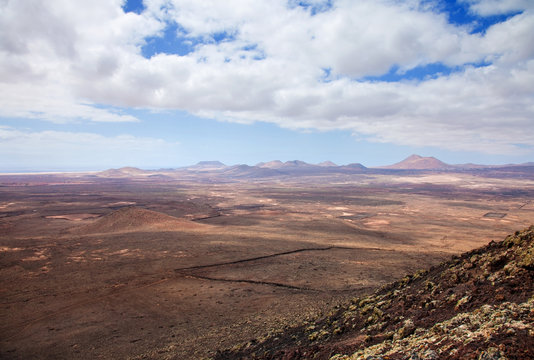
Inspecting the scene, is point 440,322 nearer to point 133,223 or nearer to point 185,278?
point 185,278

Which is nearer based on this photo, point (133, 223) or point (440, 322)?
point (440, 322)

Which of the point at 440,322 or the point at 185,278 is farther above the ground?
the point at 440,322

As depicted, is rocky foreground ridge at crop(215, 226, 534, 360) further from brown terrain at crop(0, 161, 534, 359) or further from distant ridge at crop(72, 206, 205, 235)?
distant ridge at crop(72, 206, 205, 235)

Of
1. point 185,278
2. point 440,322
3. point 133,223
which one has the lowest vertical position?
point 185,278

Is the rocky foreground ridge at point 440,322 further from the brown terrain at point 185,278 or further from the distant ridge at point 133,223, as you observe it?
the distant ridge at point 133,223

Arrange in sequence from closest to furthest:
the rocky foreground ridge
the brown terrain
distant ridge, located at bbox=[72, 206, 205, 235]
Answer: the rocky foreground ridge
the brown terrain
distant ridge, located at bbox=[72, 206, 205, 235]

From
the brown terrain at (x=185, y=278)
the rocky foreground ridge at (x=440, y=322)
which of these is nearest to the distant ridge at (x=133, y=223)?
the brown terrain at (x=185, y=278)

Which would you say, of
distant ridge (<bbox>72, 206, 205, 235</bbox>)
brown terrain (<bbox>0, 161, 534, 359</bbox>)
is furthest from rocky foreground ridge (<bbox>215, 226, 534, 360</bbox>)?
distant ridge (<bbox>72, 206, 205, 235</bbox>)

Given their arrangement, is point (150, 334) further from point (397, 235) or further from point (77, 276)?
point (397, 235)

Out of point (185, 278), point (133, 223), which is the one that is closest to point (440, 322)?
point (185, 278)
